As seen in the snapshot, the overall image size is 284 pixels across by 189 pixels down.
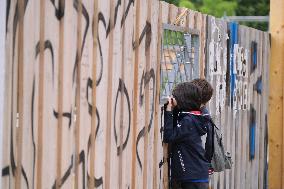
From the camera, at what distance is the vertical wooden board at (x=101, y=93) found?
475 centimetres

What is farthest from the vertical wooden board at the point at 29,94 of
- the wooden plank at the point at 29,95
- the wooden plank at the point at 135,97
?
the wooden plank at the point at 135,97

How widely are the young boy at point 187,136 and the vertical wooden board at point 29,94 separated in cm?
183

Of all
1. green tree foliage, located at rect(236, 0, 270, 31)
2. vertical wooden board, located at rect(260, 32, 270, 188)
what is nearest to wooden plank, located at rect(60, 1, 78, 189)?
vertical wooden board, located at rect(260, 32, 270, 188)

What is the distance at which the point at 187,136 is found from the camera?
555 centimetres

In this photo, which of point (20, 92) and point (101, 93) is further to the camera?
point (101, 93)

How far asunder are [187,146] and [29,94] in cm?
199

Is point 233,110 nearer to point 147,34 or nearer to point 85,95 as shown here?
point 147,34

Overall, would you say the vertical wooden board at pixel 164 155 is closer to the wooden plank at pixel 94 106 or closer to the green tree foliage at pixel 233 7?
the wooden plank at pixel 94 106

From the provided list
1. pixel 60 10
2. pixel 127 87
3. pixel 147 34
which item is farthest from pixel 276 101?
pixel 60 10

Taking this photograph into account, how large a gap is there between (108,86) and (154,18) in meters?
1.01

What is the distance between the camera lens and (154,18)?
563 centimetres

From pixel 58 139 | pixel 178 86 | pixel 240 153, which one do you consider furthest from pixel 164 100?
pixel 240 153

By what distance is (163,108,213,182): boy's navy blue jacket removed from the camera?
5.57 m

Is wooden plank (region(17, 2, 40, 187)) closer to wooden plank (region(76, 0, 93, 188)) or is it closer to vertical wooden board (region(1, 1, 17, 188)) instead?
vertical wooden board (region(1, 1, 17, 188))
